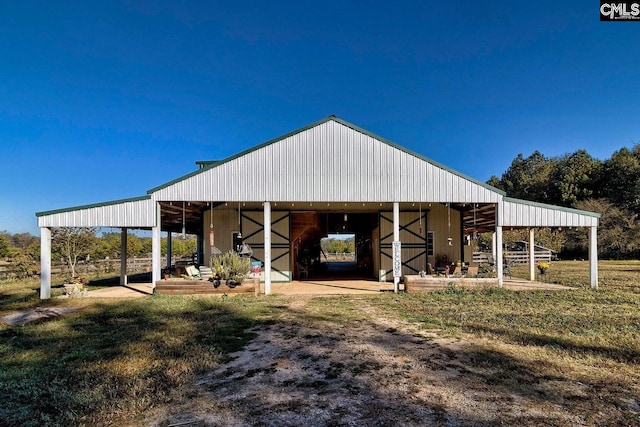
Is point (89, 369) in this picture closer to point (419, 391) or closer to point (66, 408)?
point (66, 408)

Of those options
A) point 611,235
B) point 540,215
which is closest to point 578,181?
point 611,235

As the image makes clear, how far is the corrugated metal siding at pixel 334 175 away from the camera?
11500 millimetres

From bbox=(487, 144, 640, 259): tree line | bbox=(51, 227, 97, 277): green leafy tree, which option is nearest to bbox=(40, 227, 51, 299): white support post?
bbox=(51, 227, 97, 277): green leafy tree

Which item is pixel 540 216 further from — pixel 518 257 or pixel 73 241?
pixel 73 241

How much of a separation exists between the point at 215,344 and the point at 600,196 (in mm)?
40940

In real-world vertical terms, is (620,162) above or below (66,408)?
above

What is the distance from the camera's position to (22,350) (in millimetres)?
5488

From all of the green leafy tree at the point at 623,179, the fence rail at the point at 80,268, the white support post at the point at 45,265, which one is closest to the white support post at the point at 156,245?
the white support post at the point at 45,265

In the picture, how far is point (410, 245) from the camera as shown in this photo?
49.4ft

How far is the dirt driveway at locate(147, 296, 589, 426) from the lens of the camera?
323 cm

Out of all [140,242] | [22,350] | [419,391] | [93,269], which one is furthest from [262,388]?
[140,242]

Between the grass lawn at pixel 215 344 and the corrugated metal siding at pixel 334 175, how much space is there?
10.7ft

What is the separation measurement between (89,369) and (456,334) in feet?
17.9

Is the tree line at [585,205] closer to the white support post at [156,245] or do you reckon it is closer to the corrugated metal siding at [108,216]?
the corrugated metal siding at [108,216]
